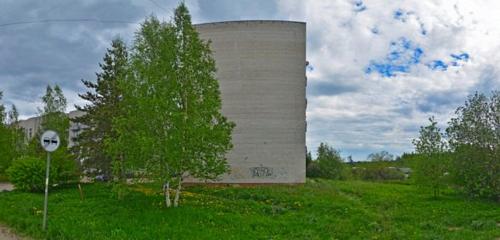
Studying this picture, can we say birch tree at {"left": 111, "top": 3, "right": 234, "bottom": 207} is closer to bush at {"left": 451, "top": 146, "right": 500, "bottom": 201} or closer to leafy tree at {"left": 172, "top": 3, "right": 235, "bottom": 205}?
leafy tree at {"left": 172, "top": 3, "right": 235, "bottom": 205}

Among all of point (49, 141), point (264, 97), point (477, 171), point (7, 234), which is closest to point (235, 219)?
point (49, 141)

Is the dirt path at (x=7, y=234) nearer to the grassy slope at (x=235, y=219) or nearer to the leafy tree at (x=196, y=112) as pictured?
the grassy slope at (x=235, y=219)

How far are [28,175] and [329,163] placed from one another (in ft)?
115

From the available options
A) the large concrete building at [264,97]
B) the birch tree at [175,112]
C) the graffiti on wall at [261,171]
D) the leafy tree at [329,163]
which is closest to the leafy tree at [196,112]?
the birch tree at [175,112]

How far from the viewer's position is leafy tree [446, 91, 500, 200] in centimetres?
2375

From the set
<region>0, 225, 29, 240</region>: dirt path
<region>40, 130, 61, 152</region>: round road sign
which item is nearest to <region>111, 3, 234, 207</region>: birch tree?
<region>40, 130, 61, 152</region>: round road sign

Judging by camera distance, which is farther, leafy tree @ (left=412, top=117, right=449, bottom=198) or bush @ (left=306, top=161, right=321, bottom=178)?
bush @ (left=306, top=161, right=321, bottom=178)

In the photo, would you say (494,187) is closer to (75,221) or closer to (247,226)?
(247,226)

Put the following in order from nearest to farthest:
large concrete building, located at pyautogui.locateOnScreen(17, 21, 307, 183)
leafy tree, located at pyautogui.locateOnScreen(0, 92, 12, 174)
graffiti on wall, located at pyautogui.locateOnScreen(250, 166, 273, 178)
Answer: leafy tree, located at pyautogui.locateOnScreen(0, 92, 12, 174), graffiti on wall, located at pyautogui.locateOnScreen(250, 166, 273, 178), large concrete building, located at pyautogui.locateOnScreen(17, 21, 307, 183)

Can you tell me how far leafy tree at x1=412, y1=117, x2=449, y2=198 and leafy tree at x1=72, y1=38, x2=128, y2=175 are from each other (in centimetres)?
1841

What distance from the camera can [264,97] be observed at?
33.6 m

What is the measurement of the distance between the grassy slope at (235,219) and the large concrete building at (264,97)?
9160 millimetres

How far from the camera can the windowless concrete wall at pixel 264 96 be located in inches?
1310

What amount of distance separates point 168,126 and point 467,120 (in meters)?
16.4
